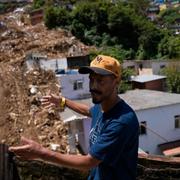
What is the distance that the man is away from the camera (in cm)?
255

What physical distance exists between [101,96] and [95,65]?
7.3 inches

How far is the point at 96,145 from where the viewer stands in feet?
8.42

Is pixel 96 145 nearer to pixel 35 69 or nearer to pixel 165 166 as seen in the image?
pixel 165 166

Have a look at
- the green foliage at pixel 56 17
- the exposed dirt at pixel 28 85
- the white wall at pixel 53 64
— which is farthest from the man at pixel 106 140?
the green foliage at pixel 56 17

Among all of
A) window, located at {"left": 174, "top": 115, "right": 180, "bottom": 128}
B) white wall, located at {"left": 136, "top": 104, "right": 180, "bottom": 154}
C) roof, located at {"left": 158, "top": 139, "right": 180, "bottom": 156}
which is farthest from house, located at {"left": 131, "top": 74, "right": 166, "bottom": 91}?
roof, located at {"left": 158, "top": 139, "right": 180, "bottom": 156}

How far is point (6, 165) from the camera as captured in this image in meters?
3.47

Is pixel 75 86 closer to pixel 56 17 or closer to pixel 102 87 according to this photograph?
pixel 102 87

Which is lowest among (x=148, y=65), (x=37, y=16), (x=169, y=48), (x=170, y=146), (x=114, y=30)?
(x=170, y=146)

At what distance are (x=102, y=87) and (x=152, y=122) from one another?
40.8 ft

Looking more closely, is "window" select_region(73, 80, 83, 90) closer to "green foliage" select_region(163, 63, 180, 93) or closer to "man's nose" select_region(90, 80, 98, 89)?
"green foliage" select_region(163, 63, 180, 93)

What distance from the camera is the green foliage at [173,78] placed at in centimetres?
2314

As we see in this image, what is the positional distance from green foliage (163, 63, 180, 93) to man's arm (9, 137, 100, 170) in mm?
20598

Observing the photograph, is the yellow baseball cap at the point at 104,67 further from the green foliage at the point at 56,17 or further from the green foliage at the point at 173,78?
the green foliage at the point at 56,17

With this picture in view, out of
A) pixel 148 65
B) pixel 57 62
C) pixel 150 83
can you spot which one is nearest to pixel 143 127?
pixel 150 83
